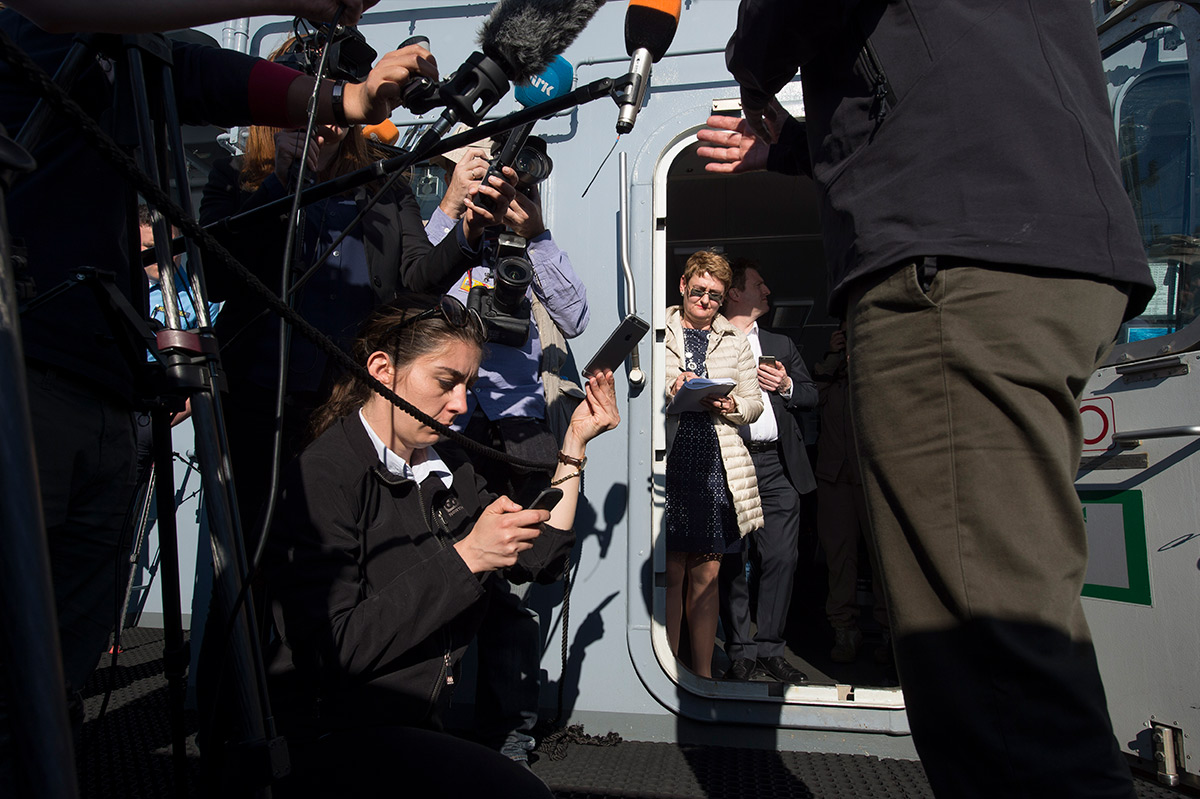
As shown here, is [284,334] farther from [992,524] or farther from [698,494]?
[698,494]

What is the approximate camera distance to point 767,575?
3.31 m

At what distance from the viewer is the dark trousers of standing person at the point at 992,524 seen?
2.77ft

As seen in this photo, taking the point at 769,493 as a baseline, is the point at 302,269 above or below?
above

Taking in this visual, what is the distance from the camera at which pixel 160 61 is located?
3.71 feet

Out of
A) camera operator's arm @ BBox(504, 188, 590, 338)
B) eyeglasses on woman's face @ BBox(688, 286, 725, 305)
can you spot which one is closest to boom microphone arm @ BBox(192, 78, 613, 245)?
camera operator's arm @ BBox(504, 188, 590, 338)

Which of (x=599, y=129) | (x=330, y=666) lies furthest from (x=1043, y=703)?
(x=599, y=129)

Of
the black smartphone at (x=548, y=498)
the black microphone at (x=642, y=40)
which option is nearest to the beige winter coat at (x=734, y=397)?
the black smartphone at (x=548, y=498)

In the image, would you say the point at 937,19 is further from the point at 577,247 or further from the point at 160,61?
the point at 577,247

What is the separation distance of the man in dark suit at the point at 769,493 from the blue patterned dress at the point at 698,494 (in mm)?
310

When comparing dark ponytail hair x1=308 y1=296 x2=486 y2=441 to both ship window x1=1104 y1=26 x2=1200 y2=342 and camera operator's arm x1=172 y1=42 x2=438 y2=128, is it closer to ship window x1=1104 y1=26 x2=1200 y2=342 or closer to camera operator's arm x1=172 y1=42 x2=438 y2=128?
camera operator's arm x1=172 y1=42 x2=438 y2=128

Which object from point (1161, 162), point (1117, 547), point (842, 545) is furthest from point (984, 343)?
point (842, 545)

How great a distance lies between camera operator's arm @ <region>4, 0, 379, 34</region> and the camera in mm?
949

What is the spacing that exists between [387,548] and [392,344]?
0.58 metres

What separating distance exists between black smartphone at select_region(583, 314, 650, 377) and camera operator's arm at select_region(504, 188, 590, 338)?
1.10 feet
